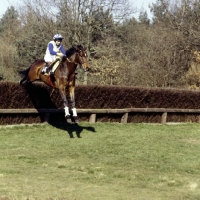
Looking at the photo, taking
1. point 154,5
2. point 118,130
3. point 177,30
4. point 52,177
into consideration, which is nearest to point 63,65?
point 118,130

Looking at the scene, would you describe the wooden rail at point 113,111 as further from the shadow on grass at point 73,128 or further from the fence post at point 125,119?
the shadow on grass at point 73,128

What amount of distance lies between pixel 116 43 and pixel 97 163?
108 ft

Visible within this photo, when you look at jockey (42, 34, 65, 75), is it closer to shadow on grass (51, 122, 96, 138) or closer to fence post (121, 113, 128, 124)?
shadow on grass (51, 122, 96, 138)

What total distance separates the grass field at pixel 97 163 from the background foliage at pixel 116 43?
16362 mm

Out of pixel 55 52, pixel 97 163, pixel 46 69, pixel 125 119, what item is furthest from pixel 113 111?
pixel 97 163

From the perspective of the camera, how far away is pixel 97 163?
11086mm

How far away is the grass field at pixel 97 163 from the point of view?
8094mm

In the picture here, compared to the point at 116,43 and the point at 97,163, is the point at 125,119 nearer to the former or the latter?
the point at 97,163

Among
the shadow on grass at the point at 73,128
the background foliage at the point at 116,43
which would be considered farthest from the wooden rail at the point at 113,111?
the background foliage at the point at 116,43

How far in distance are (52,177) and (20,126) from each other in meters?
7.08

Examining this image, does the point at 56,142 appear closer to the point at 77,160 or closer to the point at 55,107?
the point at 77,160

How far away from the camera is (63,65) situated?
15.1 metres

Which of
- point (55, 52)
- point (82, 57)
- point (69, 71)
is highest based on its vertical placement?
point (55, 52)

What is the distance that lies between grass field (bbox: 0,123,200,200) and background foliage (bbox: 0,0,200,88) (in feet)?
53.7
